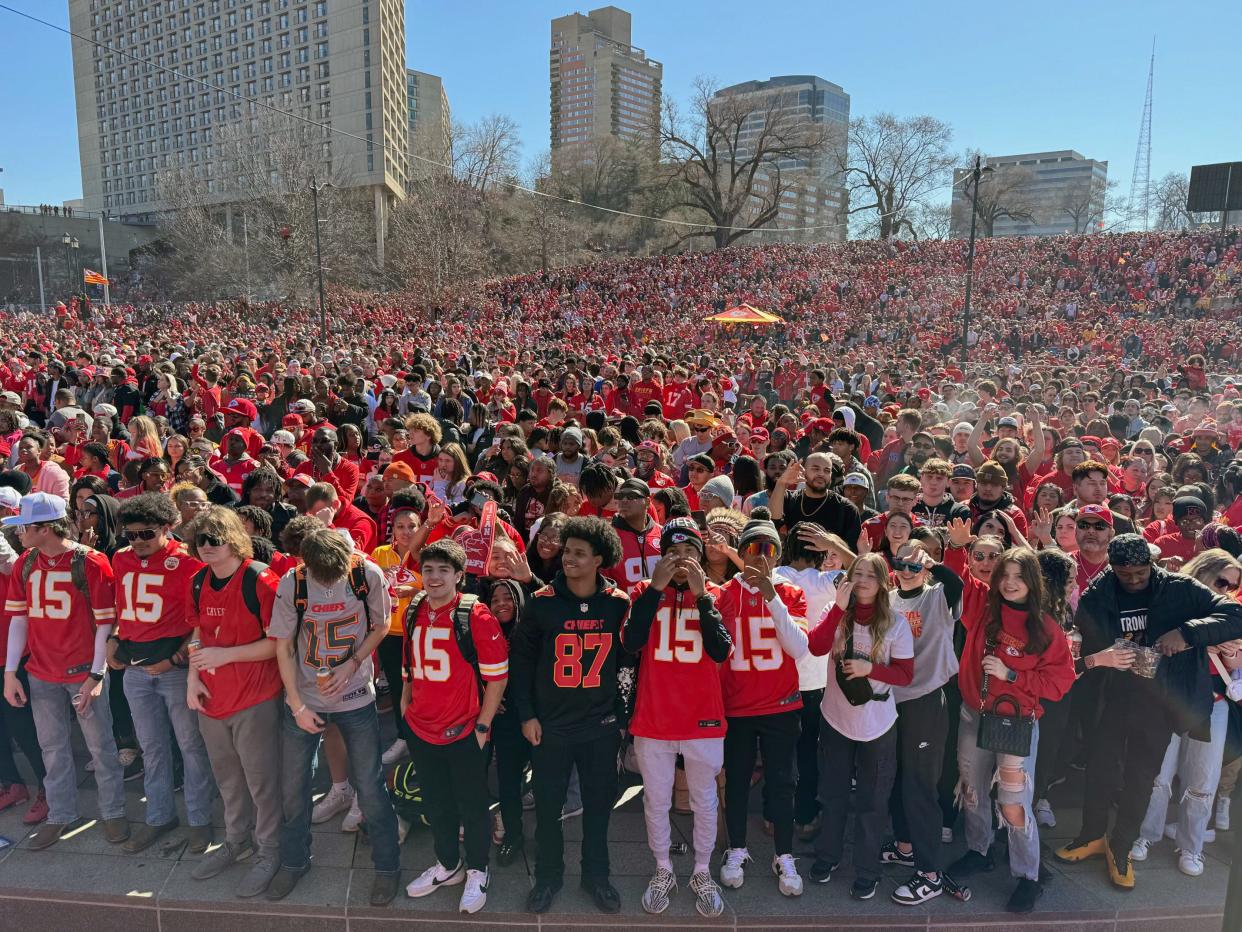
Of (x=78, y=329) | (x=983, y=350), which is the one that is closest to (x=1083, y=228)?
(x=983, y=350)

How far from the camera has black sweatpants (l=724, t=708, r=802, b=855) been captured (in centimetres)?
Answer: 372

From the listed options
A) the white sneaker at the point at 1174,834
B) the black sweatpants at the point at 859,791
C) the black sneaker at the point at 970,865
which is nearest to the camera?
the black sweatpants at the point at 859,791

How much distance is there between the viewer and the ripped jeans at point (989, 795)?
360cm

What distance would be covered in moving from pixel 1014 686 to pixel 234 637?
11.4 ft

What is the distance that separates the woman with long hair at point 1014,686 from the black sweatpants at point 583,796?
166 cm

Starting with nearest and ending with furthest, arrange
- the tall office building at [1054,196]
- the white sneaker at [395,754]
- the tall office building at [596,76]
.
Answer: the white sneaker at [395,754] → the tall office building at [1054,196] → the tall office building at [596,76]

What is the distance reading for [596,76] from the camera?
5664 inches

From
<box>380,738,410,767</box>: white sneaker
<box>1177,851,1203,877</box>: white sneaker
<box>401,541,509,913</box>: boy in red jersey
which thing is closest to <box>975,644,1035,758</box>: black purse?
<box>1177,851,1203,877</box>: white sneaker

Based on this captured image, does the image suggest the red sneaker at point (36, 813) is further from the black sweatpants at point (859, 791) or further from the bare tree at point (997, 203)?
the bare tree at point (997, 203)

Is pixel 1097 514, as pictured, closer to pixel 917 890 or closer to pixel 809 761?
pixel 809 761

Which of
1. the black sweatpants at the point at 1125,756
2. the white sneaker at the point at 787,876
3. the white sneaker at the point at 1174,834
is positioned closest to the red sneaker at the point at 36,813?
the white sneaker at the point at 787,876

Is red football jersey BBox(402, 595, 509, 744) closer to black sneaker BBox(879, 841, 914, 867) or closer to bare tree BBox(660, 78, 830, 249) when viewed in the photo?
black sneaker BBox(879, 841, 914, 867)

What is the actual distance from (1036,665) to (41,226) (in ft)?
264

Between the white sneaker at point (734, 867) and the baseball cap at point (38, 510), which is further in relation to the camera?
the baseball cap at point (38, 510)
